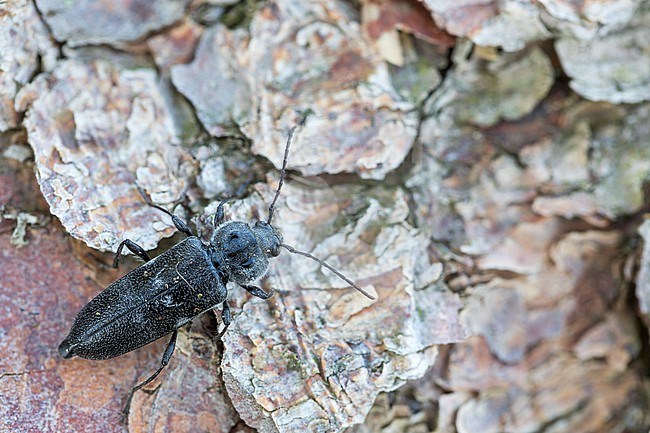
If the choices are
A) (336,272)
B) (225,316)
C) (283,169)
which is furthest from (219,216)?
(336,272)

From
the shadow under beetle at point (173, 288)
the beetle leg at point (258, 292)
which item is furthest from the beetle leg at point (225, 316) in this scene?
the beetle leg at point (258, 292)

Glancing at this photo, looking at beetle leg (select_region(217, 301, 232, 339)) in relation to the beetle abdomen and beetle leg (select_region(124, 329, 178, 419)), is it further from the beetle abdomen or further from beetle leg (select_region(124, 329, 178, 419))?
beetle leg (select_region(124, 329, 178, 419))

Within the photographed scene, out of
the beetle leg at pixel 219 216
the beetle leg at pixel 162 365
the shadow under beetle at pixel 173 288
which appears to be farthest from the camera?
the beetle leg at pixel 219 216

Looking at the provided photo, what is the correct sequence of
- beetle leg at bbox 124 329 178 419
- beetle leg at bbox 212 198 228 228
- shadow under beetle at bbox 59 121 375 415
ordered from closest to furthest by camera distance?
beetle leg at bbox 124 329 178 419, shadow under beetle at bbox 59 121 375 415, beetle leg at bbox 212 198 228 228

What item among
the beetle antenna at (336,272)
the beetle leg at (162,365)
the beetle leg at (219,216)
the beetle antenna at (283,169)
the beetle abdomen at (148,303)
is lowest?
the beetle leg at (162,365)

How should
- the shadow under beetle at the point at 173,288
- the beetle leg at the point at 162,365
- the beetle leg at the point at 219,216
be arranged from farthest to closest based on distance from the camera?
the beetle leg at the point at 219,216, the shadow under beetle at the point at 173,288, the beetle leg at the point at 162,365

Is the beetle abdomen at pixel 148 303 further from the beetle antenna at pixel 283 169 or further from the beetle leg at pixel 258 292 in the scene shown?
the beetle antenna at pixel 283 169

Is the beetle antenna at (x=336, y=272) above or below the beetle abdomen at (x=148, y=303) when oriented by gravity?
above

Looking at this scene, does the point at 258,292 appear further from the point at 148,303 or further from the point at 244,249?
the point at 148,303

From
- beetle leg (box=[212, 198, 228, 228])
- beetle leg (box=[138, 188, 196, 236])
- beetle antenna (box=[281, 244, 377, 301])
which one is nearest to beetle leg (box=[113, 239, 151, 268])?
beetle leg (box=[138, 188, 196, 236])
